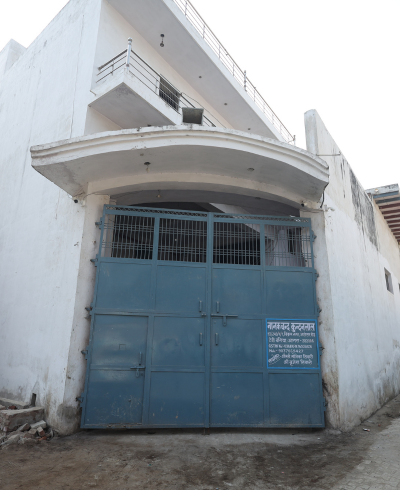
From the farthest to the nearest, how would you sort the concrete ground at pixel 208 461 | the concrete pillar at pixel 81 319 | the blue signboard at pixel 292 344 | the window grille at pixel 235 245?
1. the window grille at pixel 235 245
2. the blue signboard at pixel 292 344
3. the concrete pillar at pixel 81 319
4. the concrete ground at pixel 208 461

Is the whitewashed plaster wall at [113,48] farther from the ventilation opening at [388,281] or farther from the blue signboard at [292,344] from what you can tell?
the ventilation opening at [388,281]

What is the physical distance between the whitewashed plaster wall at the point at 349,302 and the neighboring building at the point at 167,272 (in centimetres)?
4

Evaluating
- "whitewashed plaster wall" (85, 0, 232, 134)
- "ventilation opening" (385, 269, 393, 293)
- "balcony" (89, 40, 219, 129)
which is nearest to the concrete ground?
"whitewashed plaster wall" (85, 0, 232, 134)

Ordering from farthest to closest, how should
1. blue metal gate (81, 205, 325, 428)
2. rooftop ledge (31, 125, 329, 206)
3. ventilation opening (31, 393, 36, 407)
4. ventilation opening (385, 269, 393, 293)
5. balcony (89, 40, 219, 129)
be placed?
ventilation opening (385, 269, 393, 293) → balcony (89, 40, 219, 129) → ventilation opening (31, 393, 36, 407) → blue metal gate (81, 205, 325, 428) → rooftop ledge (31, 125, 329, 206)

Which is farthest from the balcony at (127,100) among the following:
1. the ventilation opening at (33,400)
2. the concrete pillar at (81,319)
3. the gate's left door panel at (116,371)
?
the ventilation opening at (33,400)

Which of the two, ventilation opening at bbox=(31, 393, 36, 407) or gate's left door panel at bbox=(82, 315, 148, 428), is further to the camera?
ventilation opening at bbox=(31, 393, 36, 407)

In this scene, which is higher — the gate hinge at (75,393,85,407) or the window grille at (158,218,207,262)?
the window grille at (158,218,207,262)

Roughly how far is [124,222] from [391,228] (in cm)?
1131

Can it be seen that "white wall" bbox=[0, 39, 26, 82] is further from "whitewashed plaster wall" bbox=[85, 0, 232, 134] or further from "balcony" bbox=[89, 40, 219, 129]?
"balcony" bbox=[89, 40, 219, 129]

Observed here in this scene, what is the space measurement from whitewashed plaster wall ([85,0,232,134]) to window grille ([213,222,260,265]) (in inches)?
127

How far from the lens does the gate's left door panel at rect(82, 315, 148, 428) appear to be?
18.1 feet

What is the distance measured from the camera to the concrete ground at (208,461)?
385 centimetres

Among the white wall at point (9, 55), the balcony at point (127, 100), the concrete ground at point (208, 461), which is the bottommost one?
the concrete ground at point (208, 461)

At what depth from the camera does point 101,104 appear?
6.93 metres
